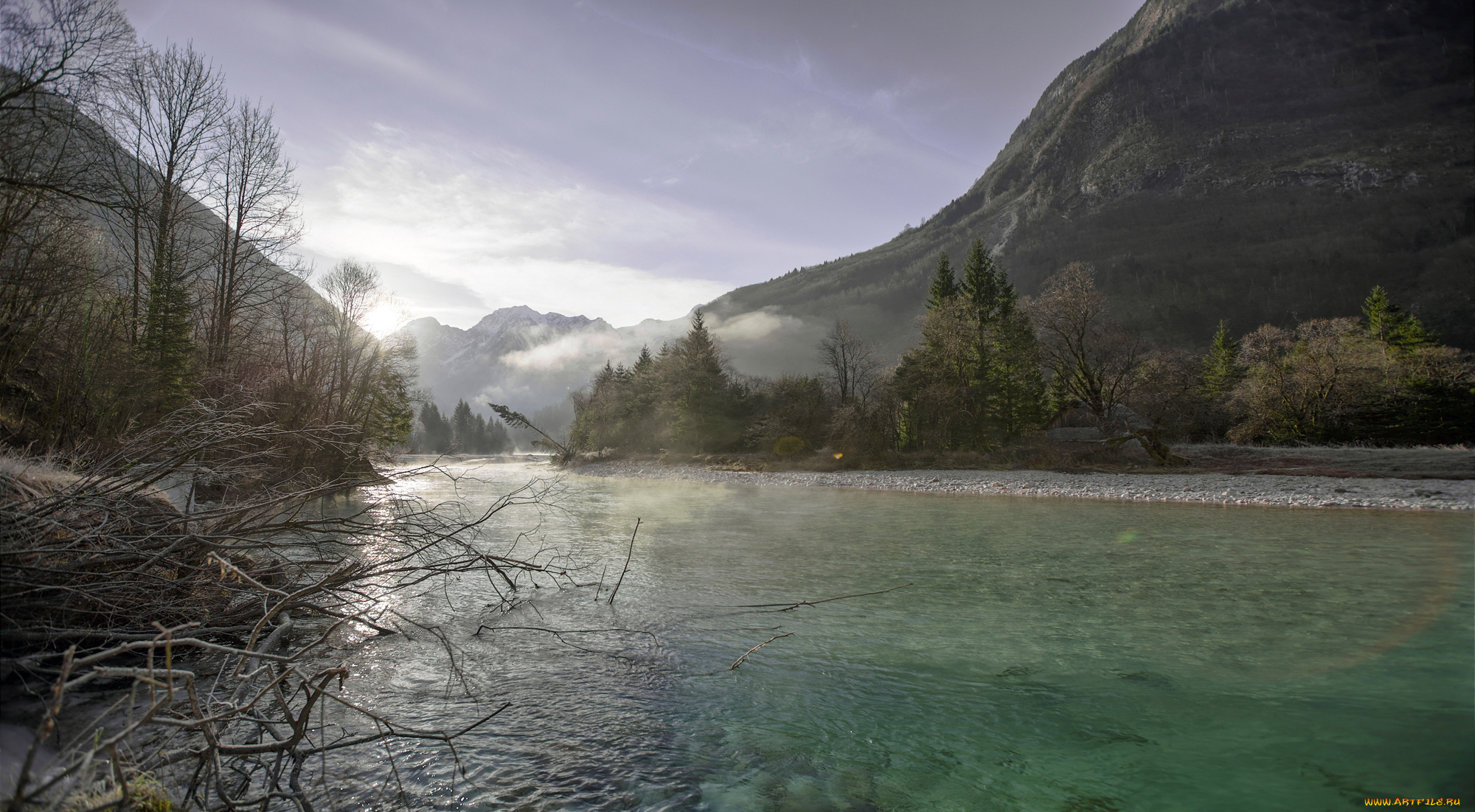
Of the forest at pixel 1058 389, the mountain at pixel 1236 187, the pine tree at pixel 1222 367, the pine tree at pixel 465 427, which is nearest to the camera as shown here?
the forest at pixel 1058 389

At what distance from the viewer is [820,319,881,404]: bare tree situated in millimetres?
41844

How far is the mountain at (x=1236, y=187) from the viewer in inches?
3738

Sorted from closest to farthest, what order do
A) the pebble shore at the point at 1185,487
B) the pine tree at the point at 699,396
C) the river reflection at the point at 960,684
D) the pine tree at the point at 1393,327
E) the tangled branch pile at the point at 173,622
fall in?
the tangled branch pile at the point at 173,622
the river reflection at the point at 960,684
the pebble shore at the point at 1185,487
the pine tree at the point at 1393,327
the pine tree at the point at 699,396

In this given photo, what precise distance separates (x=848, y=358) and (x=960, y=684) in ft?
125

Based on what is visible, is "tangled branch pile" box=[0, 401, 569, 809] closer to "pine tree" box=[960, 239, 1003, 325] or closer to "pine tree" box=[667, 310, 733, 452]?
"pine tree" box=[667, 310, 733, 452]

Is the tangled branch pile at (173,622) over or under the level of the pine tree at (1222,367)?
under

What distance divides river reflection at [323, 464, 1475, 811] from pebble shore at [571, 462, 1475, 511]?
6378mm

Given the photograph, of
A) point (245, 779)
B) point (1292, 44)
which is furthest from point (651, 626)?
point (1292, 44)

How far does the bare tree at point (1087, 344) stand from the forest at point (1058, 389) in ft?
0.26

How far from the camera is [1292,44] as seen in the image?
160625mm

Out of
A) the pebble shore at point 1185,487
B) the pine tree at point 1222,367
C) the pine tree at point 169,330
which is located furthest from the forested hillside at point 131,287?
the pine tree at point 1222,367

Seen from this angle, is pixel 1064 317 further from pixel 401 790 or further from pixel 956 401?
pixel 401 790

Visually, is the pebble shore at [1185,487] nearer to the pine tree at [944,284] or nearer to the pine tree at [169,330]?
the pine tree at [944,284]

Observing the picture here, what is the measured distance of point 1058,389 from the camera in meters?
32.5
